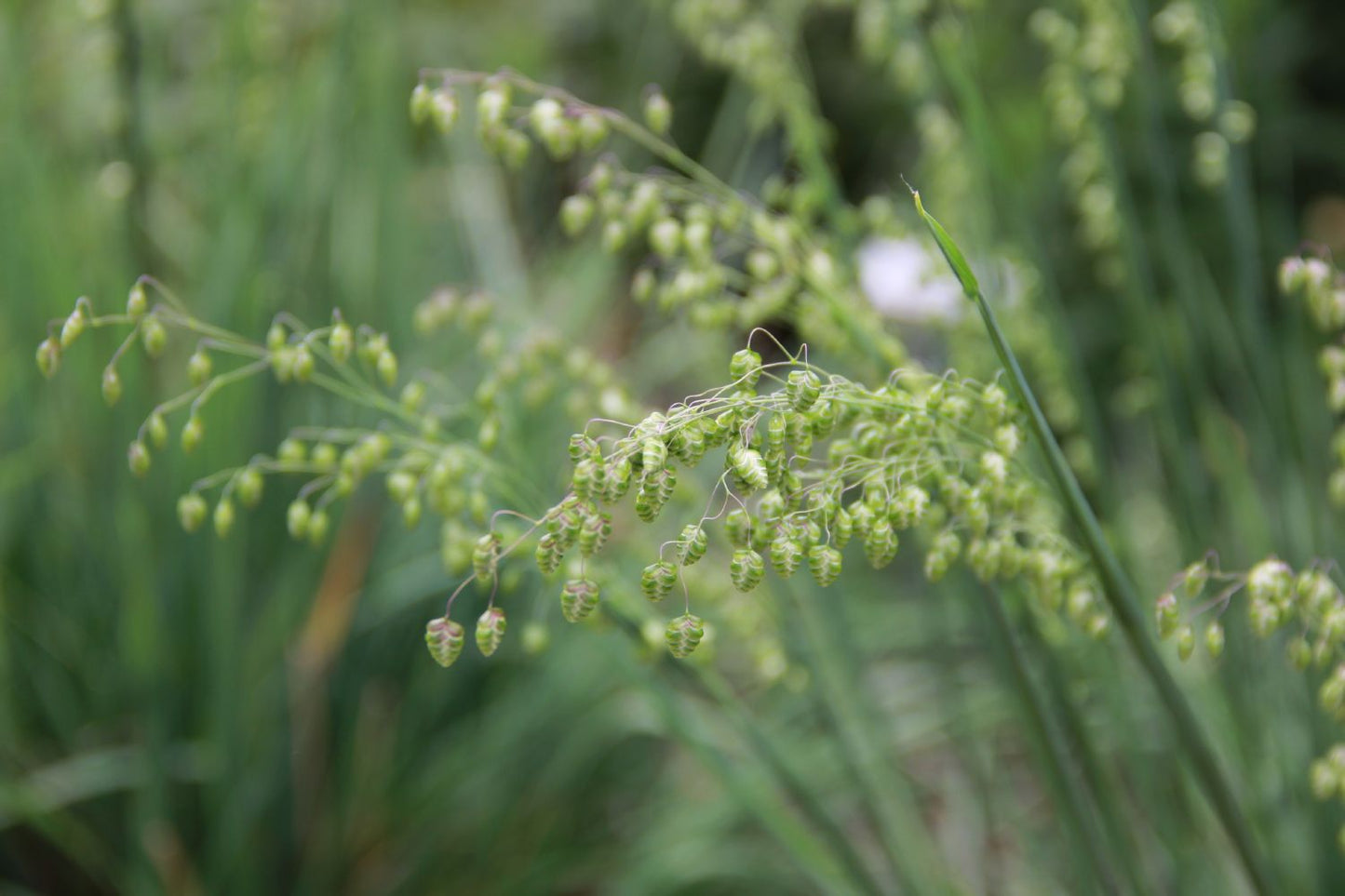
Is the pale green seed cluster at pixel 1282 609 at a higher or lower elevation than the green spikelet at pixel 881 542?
higher

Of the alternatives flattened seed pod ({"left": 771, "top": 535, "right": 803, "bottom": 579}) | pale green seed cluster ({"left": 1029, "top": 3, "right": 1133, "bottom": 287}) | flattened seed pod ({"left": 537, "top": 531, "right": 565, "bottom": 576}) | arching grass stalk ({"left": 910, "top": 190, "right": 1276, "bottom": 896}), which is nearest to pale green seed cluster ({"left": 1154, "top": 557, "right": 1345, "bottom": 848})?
arching grass stalk ({"left": 910, "top": 190, "right": 1276, "bottom": 896})

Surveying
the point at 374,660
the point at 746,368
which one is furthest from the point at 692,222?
the point at 374,660

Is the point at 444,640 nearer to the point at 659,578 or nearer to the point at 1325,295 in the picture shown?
the point at 659,578

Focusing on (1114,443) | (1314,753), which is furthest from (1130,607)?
(1114,443)


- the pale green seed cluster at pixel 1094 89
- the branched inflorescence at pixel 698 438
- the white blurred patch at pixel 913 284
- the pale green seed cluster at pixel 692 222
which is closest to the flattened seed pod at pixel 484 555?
the branched inflorescence at pixel 698 438

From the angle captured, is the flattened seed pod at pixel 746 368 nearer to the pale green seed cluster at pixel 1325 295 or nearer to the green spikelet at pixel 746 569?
the green spikelet at pixel 746 569

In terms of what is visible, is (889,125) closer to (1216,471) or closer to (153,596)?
(1216,471)
